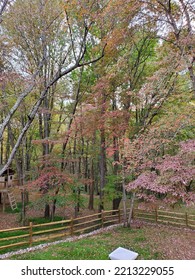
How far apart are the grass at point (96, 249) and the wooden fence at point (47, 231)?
2.37 feet

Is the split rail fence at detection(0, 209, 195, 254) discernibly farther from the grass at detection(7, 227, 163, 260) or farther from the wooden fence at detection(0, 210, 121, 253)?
the grass at detection(7, 227, 163, 260)

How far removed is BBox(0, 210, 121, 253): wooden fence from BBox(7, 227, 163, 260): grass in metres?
0.72

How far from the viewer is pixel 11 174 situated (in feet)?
50.4

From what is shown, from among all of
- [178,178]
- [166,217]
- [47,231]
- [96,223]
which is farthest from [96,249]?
[166,217]

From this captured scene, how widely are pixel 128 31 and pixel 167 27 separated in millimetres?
1258

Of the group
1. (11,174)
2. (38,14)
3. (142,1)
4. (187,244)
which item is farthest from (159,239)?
(11,174)

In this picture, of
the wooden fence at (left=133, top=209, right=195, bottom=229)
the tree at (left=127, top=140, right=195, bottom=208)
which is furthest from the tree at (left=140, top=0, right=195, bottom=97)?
the wooden fence at (left=133, top=209, right=195, bottom=229)

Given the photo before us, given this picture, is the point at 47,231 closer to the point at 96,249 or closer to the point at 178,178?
the point at 96,249

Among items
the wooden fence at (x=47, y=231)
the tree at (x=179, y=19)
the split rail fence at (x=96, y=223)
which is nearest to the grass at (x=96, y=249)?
the wooden fence at (x=47, y=231)

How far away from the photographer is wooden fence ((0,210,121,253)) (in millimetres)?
6367

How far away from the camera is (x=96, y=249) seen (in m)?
5.80

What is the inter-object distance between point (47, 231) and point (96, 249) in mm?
2013

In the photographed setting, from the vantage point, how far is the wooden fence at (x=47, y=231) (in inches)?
251

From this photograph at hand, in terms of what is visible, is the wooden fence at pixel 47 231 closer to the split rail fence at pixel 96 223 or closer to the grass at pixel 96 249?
the split rail fence at pixel 96 223
